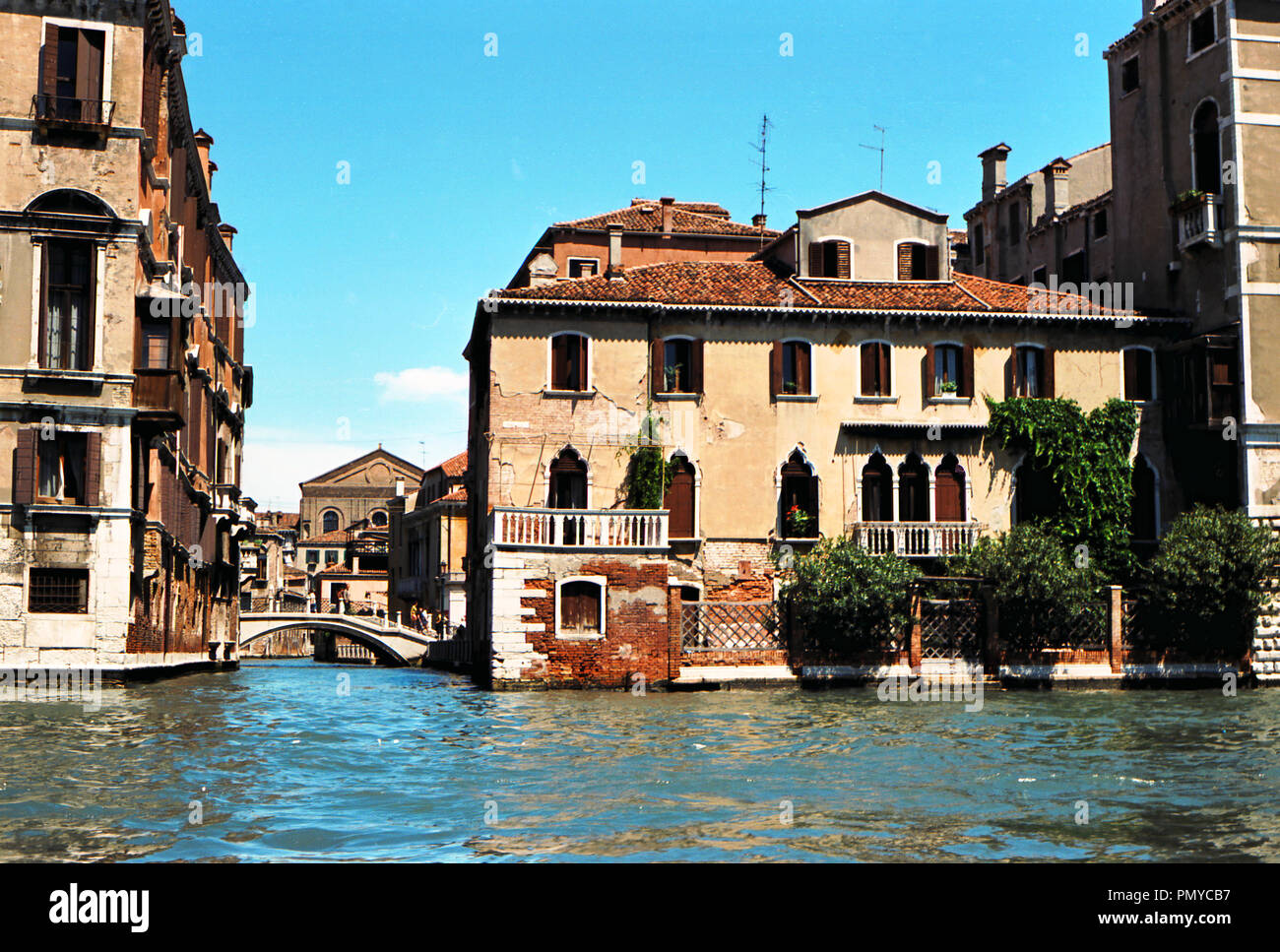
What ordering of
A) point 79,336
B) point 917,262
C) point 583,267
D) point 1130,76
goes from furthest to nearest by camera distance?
1. point 583,267
2. point 1130,76
3. point 917,262
4. point 79,336

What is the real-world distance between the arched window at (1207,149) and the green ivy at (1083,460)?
5.04 metres

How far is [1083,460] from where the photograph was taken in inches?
1129

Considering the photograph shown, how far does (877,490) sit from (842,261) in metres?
5.28

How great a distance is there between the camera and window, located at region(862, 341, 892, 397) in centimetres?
2898

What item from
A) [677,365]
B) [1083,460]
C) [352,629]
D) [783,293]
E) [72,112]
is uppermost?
[72,112]

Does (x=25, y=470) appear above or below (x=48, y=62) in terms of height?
below

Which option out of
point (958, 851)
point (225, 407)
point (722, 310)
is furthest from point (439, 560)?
point (958, 851)

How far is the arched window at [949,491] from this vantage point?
94.7 feet

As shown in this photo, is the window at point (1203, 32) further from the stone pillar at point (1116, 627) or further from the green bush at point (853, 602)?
the green bush at point (853, 602)

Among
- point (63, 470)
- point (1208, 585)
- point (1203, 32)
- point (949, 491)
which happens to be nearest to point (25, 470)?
point (63, 470)

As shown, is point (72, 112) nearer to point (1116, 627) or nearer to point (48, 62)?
point (48, 62)

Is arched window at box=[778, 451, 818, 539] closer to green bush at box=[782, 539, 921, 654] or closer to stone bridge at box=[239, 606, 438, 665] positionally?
green bush at box=[782, 539, 921, 654]

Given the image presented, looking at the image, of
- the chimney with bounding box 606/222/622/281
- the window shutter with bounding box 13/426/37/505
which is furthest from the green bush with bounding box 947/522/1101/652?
the window shutter with bounding box 13/426/37/505

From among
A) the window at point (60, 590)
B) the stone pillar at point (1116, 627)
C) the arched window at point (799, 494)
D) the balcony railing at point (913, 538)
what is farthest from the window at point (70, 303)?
the stone pillar at point (1116, 627)
